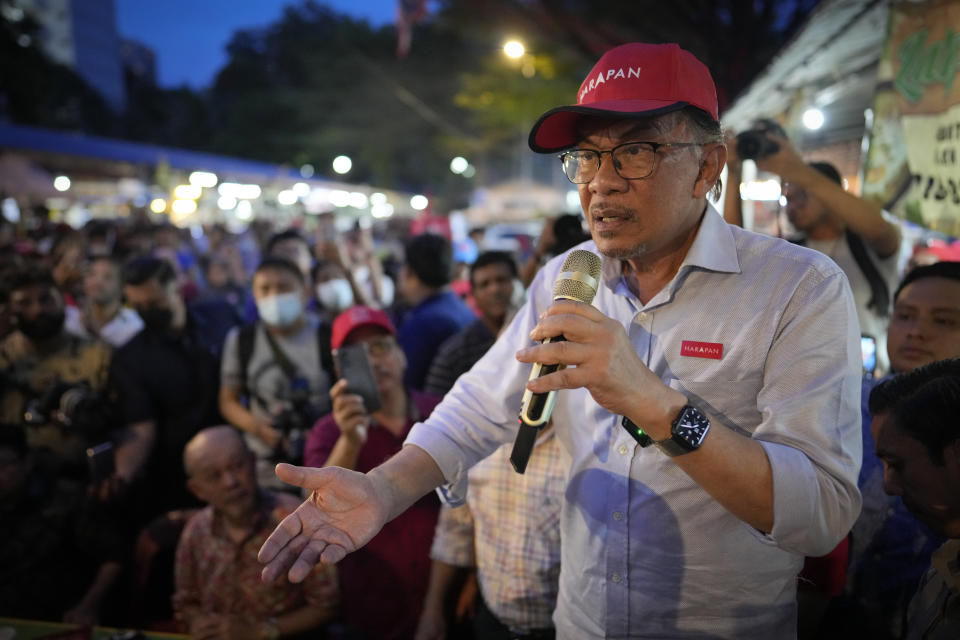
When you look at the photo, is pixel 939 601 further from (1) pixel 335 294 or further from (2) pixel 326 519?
(1) pixel 335 294

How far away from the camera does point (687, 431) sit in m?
1.28

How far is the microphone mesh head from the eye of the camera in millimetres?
1468

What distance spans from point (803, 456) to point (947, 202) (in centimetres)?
242

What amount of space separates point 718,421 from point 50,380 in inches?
179

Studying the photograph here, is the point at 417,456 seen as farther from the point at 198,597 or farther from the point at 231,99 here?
the point at 231,99

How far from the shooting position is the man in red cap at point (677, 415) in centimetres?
138

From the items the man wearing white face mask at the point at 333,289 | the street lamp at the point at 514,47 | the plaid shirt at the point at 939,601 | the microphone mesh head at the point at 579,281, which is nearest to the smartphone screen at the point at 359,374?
the microphone mesh head at the point at 579,281

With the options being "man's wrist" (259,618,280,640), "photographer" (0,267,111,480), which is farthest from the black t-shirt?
"man's wrist" (259,618,280,640)

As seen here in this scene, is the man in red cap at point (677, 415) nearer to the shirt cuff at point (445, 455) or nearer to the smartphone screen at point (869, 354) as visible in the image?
the shirt cuff at point (445, 455)

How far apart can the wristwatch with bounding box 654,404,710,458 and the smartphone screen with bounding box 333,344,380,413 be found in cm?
186

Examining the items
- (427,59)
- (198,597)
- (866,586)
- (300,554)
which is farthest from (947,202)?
(427,59)

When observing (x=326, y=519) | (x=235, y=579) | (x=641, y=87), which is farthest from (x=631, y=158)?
(x=235, y=579)

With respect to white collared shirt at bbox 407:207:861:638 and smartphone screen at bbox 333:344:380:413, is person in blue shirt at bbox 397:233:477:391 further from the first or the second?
white collared shirt at bbox 407:207:861:638

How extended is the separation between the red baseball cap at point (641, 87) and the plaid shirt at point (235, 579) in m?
2.51
